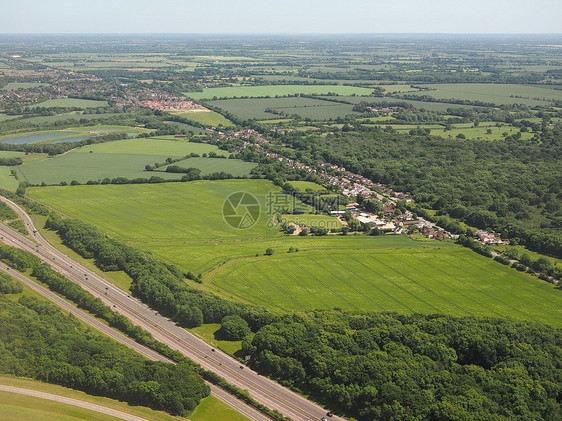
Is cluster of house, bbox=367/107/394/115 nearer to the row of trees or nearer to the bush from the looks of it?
the row of trees

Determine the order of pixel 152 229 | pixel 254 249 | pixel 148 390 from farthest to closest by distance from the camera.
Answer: pixel 152 229
pixel 254 249
pixel 148 390

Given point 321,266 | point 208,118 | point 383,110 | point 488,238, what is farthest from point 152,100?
point 488,238

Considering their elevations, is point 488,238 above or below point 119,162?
below

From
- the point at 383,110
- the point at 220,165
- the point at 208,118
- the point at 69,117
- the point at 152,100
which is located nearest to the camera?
the point at 220,165

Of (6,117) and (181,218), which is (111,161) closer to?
(181,218)

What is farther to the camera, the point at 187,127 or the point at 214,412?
the point at 187,127

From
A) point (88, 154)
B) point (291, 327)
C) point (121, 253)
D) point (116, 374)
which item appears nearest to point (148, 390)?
point (116, 374)

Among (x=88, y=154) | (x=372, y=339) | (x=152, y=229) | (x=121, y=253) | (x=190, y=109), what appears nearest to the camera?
(x=372, y=339)

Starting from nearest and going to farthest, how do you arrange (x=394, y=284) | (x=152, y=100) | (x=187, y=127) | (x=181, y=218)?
(x=394, y=284), (x=181, y=218), (x=187, y=127), (x=152, y=100)

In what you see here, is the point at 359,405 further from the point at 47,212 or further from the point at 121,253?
the point at 47,212
